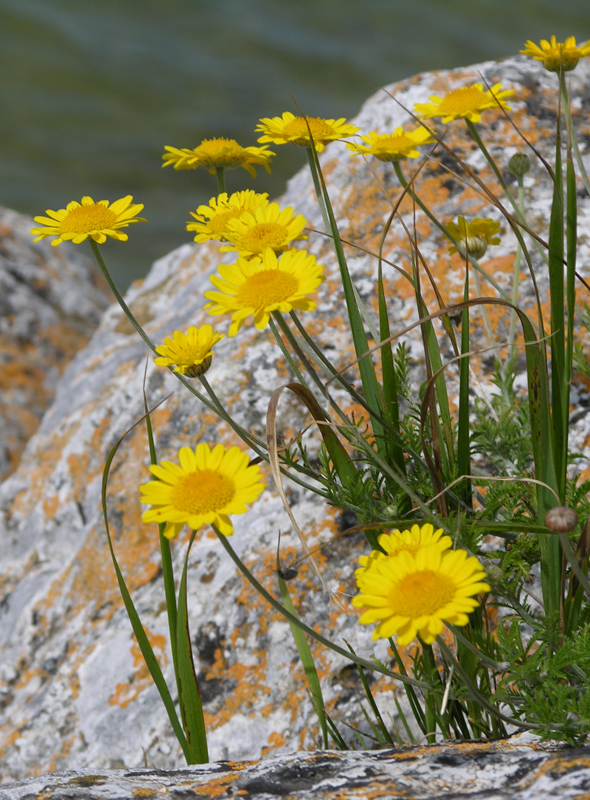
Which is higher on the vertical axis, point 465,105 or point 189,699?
point 465,105

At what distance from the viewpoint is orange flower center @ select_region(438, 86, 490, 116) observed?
1.48 m

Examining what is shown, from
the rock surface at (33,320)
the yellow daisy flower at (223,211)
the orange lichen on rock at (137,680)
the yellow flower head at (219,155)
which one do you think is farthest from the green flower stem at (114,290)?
the rock surface at (33,320)

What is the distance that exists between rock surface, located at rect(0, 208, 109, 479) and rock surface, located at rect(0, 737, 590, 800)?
259 cm

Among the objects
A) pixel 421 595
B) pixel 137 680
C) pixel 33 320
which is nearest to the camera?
pixel 421 595

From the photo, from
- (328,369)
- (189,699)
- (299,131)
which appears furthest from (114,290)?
(189,699)

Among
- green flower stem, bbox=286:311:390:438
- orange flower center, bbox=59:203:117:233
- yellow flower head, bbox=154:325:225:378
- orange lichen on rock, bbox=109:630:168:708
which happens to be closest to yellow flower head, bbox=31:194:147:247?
orange flower center, bbox=59:203:117:233

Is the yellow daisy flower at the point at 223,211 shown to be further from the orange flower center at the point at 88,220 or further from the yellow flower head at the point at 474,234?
the yellow flower head at the point at 474,234

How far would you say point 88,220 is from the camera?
49.3 inches

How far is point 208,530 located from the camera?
79.4 inches

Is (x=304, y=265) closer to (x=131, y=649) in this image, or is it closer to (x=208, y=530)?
(x=208, y=530)

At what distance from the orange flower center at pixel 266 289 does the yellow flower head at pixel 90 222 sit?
12.7 inches

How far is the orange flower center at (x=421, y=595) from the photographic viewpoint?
0.82m

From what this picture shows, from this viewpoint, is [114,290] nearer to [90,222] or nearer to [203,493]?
[90,222]

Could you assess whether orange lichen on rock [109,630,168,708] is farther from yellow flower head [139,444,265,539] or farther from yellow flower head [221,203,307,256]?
yellow flower head [221,203,307,256]
